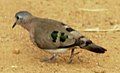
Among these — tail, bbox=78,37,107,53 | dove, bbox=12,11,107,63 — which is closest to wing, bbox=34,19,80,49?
dove, bbox=12,11,107,63

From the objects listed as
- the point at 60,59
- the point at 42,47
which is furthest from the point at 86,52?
the point at 42,47

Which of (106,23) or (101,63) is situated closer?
(101,63)

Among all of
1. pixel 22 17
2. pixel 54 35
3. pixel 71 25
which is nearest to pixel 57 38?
pixel 54 35

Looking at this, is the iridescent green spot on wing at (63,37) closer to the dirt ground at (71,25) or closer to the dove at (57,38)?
the dove at (57,38)

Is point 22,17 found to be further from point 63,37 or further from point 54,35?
point 63,37

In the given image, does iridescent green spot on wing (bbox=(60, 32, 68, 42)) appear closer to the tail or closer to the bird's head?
the tail

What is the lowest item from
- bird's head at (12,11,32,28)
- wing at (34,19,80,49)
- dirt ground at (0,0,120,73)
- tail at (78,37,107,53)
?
dirt ground at (0,0,120,73)

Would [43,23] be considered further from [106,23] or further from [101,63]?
[106,23]
